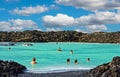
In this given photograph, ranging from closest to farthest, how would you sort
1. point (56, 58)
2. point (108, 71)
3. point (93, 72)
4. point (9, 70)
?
1. point (108, 71)
2. point (93, 72)
3. point (9, 70)
4. point (56, 58)

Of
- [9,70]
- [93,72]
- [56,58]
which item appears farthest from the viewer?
[56,58]

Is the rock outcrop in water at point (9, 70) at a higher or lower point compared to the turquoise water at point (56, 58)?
higher

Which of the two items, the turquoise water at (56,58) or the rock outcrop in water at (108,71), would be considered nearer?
the rock outcrop in water at (108,71)

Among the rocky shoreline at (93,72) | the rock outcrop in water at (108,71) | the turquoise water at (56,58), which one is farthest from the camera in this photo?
the turquoise water at (56,58)

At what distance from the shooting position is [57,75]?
97.8ft

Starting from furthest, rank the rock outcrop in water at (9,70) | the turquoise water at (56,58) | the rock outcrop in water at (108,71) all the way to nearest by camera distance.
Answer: the turquoise water at (56,58) → the rock outcrop in water at (9,70) → the rock outcrop in water at (108,71)

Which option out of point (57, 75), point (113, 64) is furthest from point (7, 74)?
point (113, 64)

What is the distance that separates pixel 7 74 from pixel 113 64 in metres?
8.81

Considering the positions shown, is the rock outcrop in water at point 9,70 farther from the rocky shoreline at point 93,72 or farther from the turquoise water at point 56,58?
the turquoise water at point 56,58

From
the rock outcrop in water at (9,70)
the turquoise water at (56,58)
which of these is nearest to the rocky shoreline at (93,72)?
the rock outcrop in water at (9,70)

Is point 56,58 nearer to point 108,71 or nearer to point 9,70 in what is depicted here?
point 9,70

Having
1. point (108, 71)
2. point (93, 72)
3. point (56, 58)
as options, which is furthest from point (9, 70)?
point (56, 58)

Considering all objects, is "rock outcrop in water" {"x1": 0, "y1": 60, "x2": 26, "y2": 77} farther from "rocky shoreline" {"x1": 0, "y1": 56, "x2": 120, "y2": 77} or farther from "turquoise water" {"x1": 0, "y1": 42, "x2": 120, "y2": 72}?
"turquoise water" {"x1": 0, "y1": 42, "x2": 120, "y2": 72}

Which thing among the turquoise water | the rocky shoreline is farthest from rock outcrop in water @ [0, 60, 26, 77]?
the turquoise water
